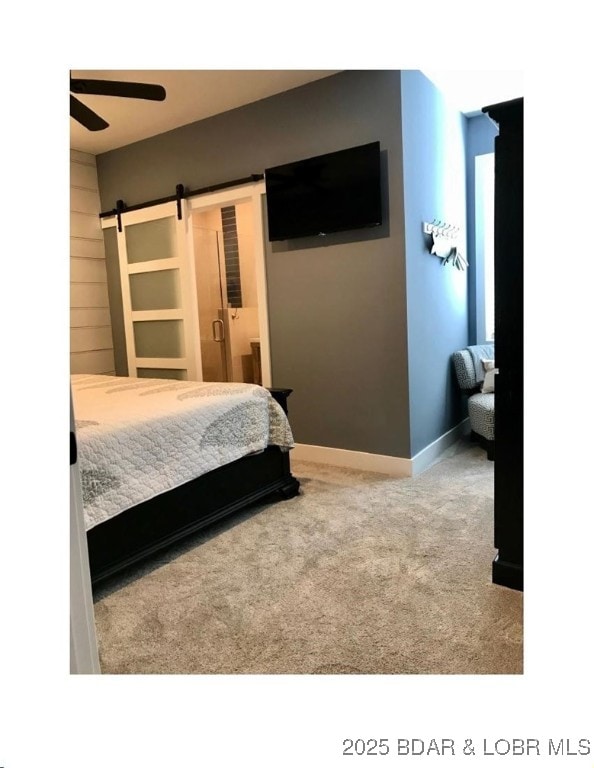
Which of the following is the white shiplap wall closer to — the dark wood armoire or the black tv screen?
the black tv screen

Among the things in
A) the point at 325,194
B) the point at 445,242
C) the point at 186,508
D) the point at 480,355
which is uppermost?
the point at 325,194

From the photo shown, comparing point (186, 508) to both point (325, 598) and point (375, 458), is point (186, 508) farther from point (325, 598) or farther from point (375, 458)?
point (375, 458)

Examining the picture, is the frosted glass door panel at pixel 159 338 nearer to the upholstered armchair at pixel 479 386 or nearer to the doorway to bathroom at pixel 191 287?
the doorway to bathroom at pixel 191 287

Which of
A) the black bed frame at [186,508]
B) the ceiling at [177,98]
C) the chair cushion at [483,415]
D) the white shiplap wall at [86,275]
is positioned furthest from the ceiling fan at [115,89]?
the chair cushion at [483,415]

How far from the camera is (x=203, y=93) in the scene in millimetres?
3543

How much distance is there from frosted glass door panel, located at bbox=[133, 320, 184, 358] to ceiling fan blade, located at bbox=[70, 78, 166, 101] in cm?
199

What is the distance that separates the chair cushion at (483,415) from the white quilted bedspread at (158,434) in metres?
1.59

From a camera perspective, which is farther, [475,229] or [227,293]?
[227,293]

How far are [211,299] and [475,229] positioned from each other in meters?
2.72

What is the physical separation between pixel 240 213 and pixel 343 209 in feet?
8.34

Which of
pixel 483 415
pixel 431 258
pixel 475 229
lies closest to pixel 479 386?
pixel 483 415

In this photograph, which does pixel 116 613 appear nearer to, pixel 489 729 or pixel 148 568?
pixel 148 568

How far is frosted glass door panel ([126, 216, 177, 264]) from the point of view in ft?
14.3
